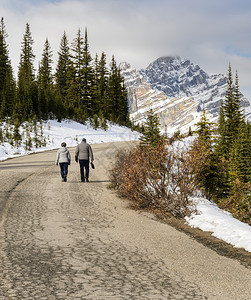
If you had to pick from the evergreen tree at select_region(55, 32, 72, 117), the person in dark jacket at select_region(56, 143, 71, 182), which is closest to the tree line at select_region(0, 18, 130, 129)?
the evergreen tree at select_region(55, 32, 72, 117)

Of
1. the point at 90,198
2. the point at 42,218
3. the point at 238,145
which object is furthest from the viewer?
the point at 238,145

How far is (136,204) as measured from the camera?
7.80m

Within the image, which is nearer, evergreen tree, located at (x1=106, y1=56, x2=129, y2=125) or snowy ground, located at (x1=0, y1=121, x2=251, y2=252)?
snowy ground, located at (x1=0, y1=121, x2=251, y2=252)

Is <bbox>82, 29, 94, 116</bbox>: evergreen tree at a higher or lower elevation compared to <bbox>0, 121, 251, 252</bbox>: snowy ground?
higher

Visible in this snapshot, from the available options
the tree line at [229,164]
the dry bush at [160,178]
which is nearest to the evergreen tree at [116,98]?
the tree line at [229,164]

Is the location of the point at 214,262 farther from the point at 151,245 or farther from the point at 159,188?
the point at 159,188

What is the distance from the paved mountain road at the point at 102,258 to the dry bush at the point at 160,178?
0.56 metres

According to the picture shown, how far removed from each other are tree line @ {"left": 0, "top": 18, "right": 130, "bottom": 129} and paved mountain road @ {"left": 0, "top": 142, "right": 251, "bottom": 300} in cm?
2256

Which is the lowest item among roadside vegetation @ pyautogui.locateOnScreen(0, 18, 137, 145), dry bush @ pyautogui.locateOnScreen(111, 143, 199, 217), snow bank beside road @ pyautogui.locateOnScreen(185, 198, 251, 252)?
snow bank beside road @ pyautogui.locateOnScreen(185, 198, 251, 252)

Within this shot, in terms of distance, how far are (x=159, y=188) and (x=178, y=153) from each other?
3.41 feet

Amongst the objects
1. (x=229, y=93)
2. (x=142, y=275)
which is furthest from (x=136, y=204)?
(x=229, y=93)

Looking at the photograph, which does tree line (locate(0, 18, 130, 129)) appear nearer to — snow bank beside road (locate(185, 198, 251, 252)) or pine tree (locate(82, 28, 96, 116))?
pine tree (locate(82, 28, 96, 116))

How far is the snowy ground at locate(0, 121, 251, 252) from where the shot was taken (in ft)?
17.8

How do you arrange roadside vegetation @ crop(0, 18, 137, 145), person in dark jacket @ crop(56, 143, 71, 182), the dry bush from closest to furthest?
the dry bush
person in dark jacket @ crop(56, 143, 71, 182)
roadside vegetation @ crop(0, 18, 137, 145)
